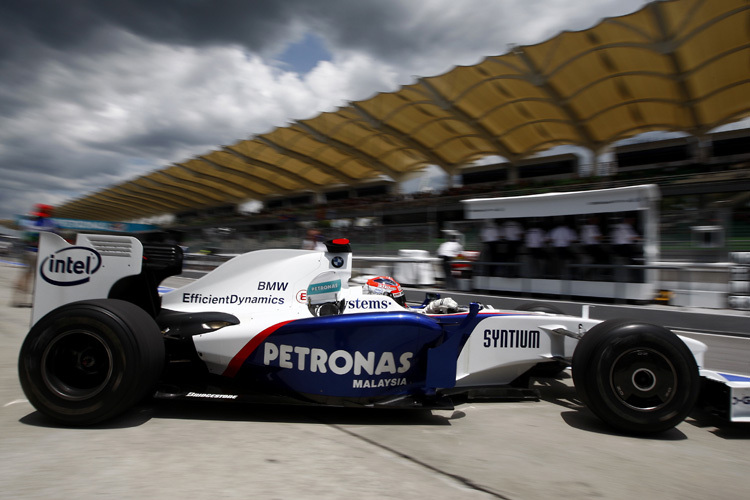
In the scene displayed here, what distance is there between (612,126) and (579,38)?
8022 millimetres

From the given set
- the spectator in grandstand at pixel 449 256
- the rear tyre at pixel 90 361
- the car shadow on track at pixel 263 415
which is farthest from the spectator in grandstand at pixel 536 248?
the rear tyre at pixel 90 361

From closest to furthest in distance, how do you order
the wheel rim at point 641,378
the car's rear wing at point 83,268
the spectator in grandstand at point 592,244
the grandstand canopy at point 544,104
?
the wheel rim at point 641,378
the car's rear wing at point 83,268
the spectator in grandstand at point 592,244
the grandstand canopy at point 544,104

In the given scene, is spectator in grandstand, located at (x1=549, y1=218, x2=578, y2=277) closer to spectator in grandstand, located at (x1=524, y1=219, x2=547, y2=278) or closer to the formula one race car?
spectator in grandstand, located at (x1=524, y1=219, x2=547, y2=278)

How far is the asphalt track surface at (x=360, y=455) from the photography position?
2150 millimetres

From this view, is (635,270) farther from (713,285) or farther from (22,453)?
(22,453)

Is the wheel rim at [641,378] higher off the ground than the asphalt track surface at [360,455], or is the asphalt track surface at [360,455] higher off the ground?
the wheel rim at [641,378]

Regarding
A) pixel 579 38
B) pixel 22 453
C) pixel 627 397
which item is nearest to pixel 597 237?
pixel 627 397

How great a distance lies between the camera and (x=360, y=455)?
2516mm

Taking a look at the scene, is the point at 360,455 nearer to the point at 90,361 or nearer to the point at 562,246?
Answer: the point at 90,361

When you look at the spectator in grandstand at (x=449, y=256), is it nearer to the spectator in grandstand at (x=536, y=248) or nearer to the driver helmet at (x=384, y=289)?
the spectator in grandstand at (x=536, y=248)

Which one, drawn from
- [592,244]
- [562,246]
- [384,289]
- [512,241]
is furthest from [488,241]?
[384,289]

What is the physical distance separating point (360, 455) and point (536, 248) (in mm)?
7967

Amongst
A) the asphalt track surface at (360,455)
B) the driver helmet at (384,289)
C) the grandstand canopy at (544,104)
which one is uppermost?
the grandstand canopy at (544,104)

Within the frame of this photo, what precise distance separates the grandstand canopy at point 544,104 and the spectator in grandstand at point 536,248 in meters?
10.0
